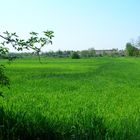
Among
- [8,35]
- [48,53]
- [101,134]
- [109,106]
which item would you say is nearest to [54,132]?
[101,134]

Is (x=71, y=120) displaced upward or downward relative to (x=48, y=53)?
downward

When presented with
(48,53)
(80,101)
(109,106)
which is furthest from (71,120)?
(80,101)

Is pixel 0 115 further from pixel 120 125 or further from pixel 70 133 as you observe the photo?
pixel 120 125

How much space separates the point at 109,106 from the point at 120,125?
4.95 m

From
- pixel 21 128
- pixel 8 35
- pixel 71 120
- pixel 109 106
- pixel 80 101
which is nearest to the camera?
pixel 8 35

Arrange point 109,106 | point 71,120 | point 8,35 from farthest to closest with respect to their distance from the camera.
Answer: point 109,106 → point 71,120 → point 8,35

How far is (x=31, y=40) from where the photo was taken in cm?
617

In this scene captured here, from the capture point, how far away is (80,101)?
47.3 feet

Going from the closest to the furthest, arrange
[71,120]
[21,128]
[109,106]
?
[21,128] → [71,120] → [109,106]

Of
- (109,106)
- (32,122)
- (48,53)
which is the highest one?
(48,53)

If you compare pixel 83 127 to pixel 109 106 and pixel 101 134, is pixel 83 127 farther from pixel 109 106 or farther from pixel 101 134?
pixel 109 106

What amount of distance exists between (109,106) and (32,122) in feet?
21.3

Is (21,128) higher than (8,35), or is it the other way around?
(8,35)

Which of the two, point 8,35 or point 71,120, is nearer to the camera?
point 8,35
